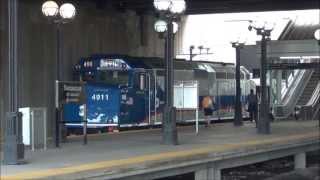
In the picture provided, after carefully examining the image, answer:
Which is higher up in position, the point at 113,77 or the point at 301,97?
A: the point at 113,77

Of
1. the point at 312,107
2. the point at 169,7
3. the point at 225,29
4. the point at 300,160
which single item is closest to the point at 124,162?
the point at 169,7

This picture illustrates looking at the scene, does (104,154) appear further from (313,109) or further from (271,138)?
(313,109)

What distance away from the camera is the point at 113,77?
3047 centimetres

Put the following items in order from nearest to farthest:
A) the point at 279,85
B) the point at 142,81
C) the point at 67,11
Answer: the point at 67,11 → the point at 142,81 → the point at 279,85

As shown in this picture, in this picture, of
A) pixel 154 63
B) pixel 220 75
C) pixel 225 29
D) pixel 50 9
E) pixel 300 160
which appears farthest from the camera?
pixel 225 29

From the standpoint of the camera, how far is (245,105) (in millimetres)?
40000

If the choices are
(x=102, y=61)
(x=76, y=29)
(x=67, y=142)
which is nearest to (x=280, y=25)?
(x=76, y=29)

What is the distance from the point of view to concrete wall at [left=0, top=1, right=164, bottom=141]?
32750 mm

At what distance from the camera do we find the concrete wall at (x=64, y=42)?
32750 millimetres

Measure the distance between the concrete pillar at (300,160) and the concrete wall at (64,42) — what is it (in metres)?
10.3

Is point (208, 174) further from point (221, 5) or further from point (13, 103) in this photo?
point (221, 5)

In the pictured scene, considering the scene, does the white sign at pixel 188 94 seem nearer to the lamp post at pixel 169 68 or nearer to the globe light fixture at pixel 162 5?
the lamp post at pixel 169 68

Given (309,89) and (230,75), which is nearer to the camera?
(230,75)

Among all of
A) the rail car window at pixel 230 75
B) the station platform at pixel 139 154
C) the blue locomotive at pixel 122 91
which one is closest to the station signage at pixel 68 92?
the station platform at pixel 139 154
